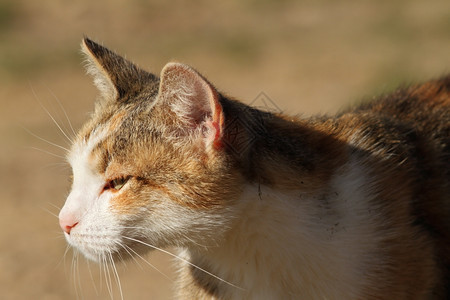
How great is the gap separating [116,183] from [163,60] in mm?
6620

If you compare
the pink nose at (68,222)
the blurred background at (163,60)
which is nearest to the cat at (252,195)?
the pink nose at (68,222)

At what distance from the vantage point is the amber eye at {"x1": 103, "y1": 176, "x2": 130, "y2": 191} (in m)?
2.85

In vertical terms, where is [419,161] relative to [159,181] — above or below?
above

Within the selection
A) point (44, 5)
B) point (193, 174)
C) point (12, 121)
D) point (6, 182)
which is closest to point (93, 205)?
point (193, 174)

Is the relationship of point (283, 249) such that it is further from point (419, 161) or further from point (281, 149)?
point (419, 161)

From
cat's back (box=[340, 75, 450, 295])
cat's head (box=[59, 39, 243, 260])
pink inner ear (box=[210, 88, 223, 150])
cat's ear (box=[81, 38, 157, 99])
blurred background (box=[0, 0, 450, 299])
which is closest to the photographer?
pink inner ear (box=[210, 88, 223, 150])

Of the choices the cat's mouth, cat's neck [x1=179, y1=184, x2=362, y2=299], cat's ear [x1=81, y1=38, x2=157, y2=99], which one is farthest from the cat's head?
cat's ear [x1=81, y1=38, x2=157, y2=99]

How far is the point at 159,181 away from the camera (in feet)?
9.21

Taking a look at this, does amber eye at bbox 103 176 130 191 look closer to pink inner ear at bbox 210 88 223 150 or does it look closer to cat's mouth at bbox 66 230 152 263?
cat's mouth at bbox 66 230 152 263

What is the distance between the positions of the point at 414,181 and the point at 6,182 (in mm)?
4705

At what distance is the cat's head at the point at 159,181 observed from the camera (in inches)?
108

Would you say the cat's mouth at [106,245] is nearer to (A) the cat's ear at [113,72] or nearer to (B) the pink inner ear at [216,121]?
(B) the pink inner ear at [216,121]

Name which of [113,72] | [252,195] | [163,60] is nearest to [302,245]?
[252,195]

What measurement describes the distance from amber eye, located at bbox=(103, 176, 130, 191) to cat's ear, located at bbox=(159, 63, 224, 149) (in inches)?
13.0
